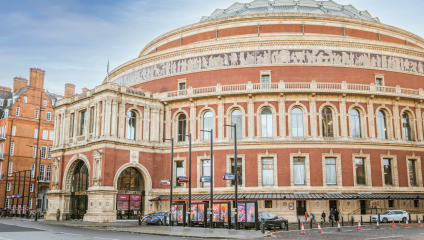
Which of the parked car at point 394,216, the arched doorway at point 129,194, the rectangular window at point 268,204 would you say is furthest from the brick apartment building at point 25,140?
the parked car at point 394,216

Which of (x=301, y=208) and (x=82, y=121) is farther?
(x=82, y=121)

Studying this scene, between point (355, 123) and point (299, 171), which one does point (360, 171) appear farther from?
point (299, 171)

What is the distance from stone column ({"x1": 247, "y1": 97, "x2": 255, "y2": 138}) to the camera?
43031 millimetres

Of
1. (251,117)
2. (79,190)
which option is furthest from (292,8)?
(79,190)

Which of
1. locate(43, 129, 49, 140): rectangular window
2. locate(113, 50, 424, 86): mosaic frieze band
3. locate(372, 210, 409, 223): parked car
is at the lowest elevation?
locate(372, 210, 409, 223): parked car

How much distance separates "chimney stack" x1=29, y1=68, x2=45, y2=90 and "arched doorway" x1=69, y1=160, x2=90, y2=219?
32.8 m

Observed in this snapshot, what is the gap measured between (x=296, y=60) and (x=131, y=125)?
62.9ft

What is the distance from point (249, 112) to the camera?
43469 mm

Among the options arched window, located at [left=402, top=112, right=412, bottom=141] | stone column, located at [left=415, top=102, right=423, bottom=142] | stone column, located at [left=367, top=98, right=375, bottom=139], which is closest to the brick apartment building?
stone column, located at [left=367, top=98, right=375, bottom=139]

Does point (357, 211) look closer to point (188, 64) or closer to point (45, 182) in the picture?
point (188, 64)

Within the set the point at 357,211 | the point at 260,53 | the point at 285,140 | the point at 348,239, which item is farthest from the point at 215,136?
the point at 348,239

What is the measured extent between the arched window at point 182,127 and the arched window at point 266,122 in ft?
28.8

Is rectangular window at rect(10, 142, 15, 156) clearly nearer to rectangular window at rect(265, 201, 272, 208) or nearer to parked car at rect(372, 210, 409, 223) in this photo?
rectangular window at rect(265, 201, 272, 208)

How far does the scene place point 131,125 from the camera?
4572 cm
